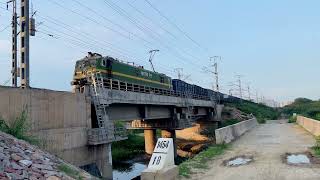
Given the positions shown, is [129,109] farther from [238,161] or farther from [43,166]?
[43,166]

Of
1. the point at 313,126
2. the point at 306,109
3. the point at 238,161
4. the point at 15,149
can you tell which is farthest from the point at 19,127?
the point at 306,109

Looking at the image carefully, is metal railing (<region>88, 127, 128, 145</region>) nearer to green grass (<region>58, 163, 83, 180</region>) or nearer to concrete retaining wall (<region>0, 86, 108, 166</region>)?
concrete retaining wall (<region>0, 86, 108, 166</region>)

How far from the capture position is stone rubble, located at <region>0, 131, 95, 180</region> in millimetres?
8414

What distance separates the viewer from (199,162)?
54.3 feet

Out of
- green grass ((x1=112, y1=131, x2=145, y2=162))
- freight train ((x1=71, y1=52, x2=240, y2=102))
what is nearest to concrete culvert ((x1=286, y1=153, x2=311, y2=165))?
freight train ((x1=71, y1=52, x2=240, y2=102))

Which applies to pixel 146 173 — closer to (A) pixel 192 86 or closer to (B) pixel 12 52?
(B) pixel 12 52

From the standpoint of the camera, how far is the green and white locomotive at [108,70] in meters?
27.1

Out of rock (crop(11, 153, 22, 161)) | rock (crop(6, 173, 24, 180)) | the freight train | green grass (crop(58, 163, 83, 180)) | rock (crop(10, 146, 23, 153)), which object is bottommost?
green grass (crop(58, 163, 83, 180))

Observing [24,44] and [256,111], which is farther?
[256,111]

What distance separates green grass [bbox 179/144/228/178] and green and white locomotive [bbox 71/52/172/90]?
348 inches

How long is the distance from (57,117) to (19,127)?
3.77 m

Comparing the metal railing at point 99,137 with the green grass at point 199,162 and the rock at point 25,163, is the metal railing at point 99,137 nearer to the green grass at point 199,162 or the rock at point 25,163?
the green grass at point 199,162

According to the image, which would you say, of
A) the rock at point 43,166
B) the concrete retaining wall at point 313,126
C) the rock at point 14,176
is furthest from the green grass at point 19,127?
the concrete retaining wall at point 313,126

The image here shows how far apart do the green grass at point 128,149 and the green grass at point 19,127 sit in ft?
91.9
